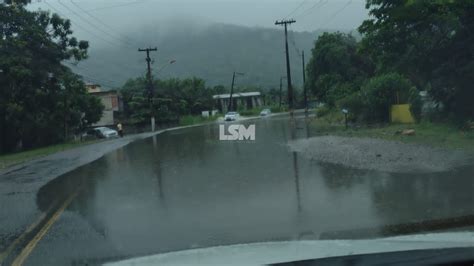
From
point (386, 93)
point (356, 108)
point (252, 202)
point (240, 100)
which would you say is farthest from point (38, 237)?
point (240, 100)

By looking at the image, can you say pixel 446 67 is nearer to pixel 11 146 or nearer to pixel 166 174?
pixel 166 174

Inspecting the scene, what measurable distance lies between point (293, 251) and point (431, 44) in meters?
21.0

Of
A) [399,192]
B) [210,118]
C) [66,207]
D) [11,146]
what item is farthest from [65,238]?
[210,118]

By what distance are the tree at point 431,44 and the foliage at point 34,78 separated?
24369mm

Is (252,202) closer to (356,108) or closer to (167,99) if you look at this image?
(356,108)

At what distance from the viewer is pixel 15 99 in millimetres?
36531

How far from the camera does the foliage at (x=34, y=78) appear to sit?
1416 inches

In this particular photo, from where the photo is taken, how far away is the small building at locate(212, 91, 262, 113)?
377 feet

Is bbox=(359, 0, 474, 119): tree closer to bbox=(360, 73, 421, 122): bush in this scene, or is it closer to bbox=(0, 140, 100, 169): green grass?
bbox=(360, 73, 421, 122): bush

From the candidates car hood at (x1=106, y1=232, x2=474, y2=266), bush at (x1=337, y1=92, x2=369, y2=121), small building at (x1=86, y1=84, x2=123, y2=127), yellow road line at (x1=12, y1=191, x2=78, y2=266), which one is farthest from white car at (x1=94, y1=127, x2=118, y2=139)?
car hood at (x1=106, y1=232, x2=474, y2=266)

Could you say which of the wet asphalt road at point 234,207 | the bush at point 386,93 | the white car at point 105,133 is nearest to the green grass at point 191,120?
the white car at point 105,133

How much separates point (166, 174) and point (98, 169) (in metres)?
3.91

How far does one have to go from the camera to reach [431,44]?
906 inches

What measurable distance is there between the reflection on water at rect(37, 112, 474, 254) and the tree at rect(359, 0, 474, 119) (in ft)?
32.8
